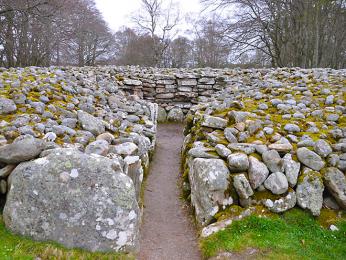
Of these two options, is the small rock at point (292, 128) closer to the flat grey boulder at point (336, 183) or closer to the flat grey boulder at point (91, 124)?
the flat grey boulder at point (336, 183)

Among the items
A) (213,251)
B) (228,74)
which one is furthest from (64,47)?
(213,251)

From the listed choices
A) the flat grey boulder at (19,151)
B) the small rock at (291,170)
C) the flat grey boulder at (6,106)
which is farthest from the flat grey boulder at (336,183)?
the flat grey boulder at (6,106)

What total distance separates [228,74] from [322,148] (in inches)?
352

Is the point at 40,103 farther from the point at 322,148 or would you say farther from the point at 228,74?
the point at 228,74

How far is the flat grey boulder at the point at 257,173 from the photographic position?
5340mm

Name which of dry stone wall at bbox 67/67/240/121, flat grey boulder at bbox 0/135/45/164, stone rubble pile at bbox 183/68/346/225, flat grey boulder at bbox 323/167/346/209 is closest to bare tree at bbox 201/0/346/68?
dry stone wall at bbox 67/67/240/121

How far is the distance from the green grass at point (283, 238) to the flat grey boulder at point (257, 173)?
62 centimetres

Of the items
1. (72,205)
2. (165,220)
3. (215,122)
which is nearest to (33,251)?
(72,205)

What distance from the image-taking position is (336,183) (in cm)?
526

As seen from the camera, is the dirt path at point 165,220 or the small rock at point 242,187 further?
the small rock at point 242,187

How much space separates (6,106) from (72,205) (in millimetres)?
3113

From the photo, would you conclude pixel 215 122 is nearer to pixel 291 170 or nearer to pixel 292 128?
pixel 292 128

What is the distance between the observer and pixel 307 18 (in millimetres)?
16812

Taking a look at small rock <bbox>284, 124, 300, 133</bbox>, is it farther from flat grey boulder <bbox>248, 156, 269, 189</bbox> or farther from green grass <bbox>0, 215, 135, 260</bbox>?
green grass <bbox>0, 215, 135, 260</bbox>
